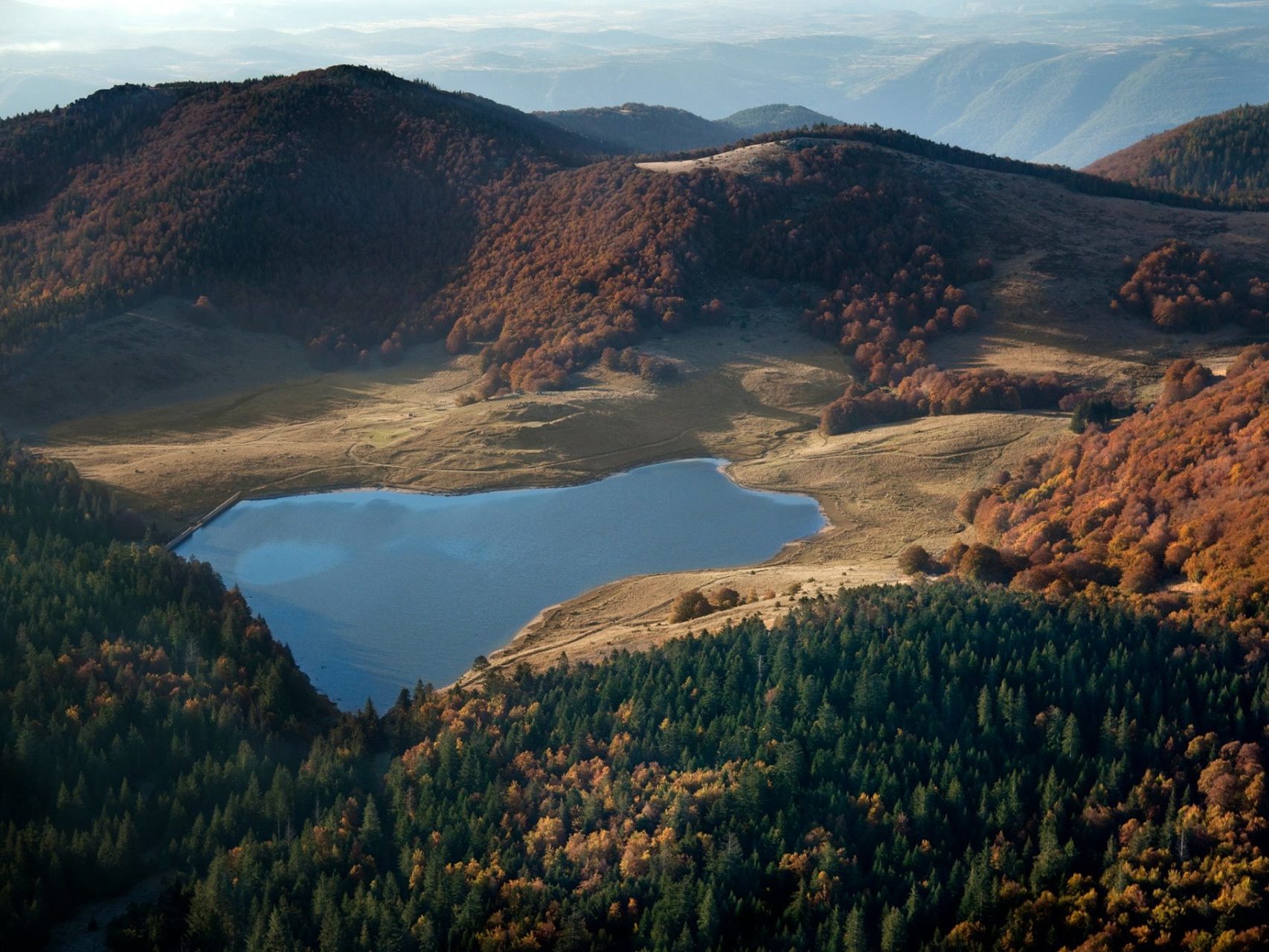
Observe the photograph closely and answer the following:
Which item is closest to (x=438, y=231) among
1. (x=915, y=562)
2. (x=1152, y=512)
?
(x=915, y=562)

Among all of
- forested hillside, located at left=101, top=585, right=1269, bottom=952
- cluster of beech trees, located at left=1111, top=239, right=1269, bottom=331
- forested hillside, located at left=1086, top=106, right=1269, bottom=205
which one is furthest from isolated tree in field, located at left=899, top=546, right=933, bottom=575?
forested hillside, located at left=1086, top=106, right=1269, bottom=205

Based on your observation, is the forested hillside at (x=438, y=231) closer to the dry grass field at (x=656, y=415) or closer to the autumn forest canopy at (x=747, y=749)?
the dry grass field at (x=656, y=415)

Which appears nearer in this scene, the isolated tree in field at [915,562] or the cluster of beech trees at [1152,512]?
the cluster of beech trees at [1152,512]

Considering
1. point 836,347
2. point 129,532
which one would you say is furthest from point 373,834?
point 836,347

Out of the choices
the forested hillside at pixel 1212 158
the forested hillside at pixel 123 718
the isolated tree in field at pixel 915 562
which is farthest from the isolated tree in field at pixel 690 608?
the forested hillside at pixel 1212 158

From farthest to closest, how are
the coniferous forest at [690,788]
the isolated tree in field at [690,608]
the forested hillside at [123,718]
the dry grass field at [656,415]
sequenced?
the dry grass field at [656,415] < the isolated tree in field at [690,608] < the forested hillside at [123,718] < the coniferous forest at [690,788]

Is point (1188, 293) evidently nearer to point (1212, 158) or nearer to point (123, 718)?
point (123, 718)
